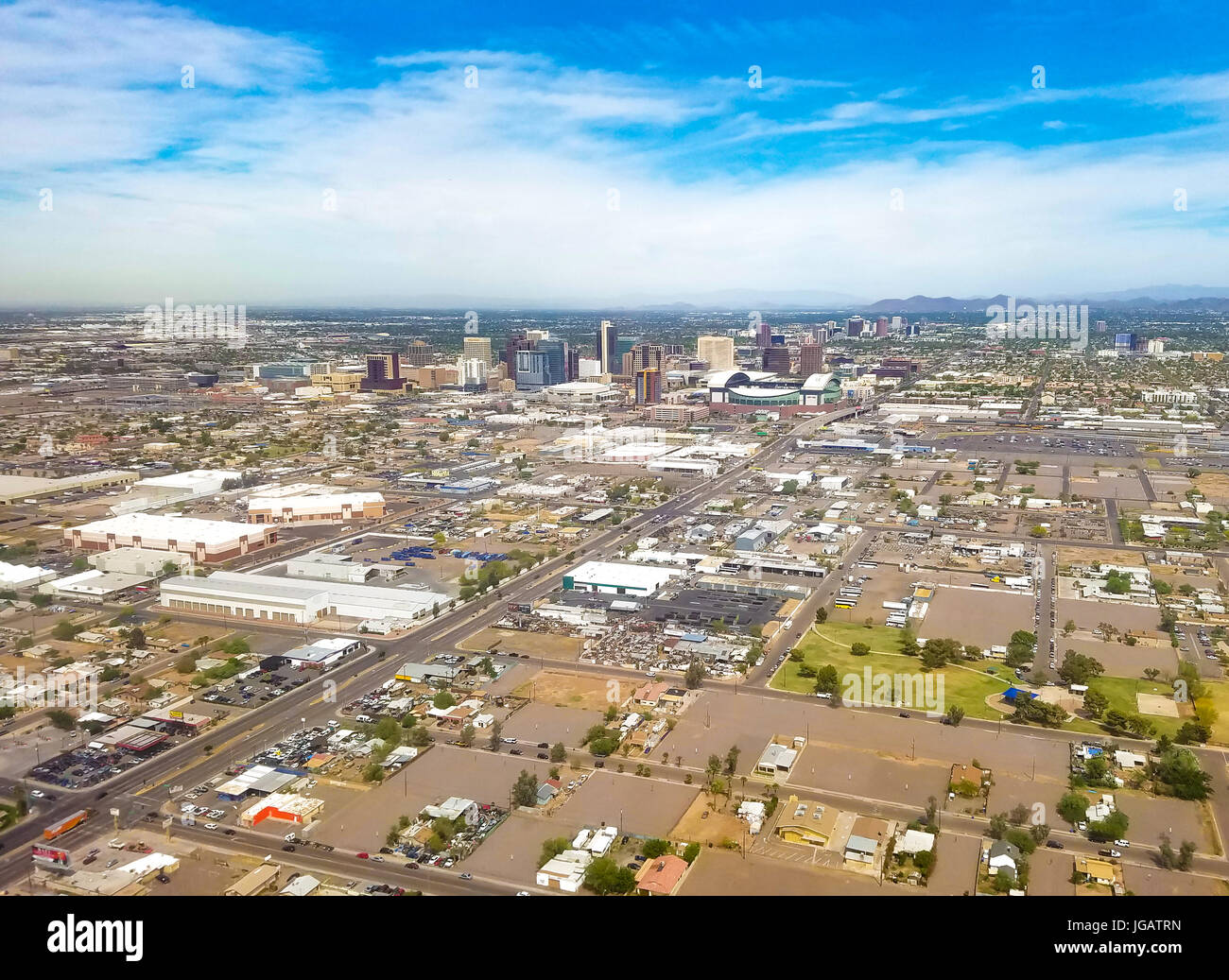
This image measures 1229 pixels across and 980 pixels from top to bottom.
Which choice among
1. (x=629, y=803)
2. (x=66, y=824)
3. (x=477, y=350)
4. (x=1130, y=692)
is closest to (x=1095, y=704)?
(x=1130, y=692)

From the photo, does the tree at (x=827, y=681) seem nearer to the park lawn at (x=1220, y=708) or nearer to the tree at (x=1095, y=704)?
the tree at (x=1095, y=704)

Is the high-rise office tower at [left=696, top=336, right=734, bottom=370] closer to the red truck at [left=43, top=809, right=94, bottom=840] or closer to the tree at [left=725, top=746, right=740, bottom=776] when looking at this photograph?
the tree at [left=725, top=746, right=740, bottom=776]

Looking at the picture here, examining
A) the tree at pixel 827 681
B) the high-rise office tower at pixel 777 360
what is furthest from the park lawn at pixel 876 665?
the high-rise office tower at pixel 777 360

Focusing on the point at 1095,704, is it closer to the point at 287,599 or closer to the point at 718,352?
the point at 287,599

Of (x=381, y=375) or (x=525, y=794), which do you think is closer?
(x=525, y=794)
